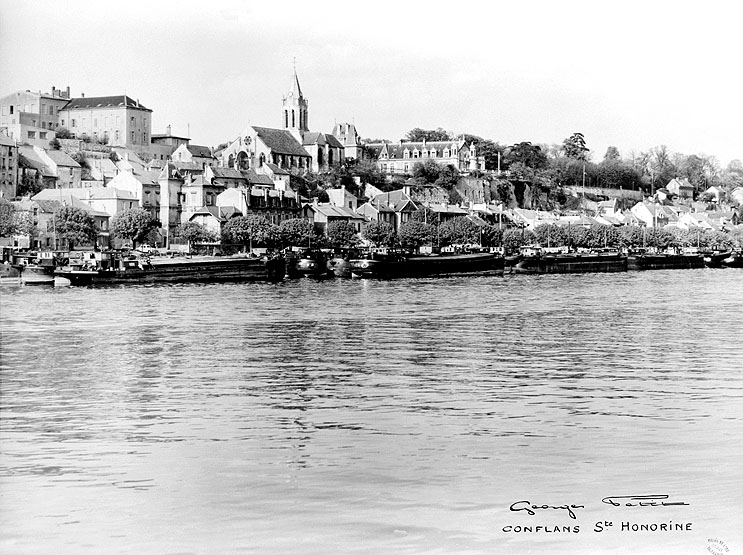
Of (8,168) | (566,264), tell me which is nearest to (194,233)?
(8,168)

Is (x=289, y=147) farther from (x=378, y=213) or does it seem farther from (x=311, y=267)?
(x=311, y=267)

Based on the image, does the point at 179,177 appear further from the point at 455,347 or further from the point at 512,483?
the point at 512,483

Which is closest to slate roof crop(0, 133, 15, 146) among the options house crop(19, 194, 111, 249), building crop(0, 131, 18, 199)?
building crop(0, 131, 18, 199)

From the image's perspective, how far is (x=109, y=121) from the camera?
53562 millimetres

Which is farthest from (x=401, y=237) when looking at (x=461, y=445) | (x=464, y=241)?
(x=461, y=445)

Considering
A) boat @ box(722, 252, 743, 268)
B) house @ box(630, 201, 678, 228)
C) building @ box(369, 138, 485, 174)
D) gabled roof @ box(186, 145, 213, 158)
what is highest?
building @ box(369, 138, 485, 174)

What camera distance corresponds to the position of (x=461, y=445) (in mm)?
7367

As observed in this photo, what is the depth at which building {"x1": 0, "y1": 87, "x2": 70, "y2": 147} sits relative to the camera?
160 feet

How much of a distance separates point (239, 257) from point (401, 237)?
12843 mm

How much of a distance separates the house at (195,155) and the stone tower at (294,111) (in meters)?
6.59

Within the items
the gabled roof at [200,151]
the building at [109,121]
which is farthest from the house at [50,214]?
the gabled roof at [200,151]

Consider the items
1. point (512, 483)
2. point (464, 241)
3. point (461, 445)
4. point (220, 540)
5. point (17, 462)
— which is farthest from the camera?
point (464, 241)

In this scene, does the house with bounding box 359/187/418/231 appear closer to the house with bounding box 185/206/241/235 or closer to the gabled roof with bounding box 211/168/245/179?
the gabled roof with bounding box 211/168/245/179

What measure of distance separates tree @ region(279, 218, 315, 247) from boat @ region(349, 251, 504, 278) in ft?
14.5
